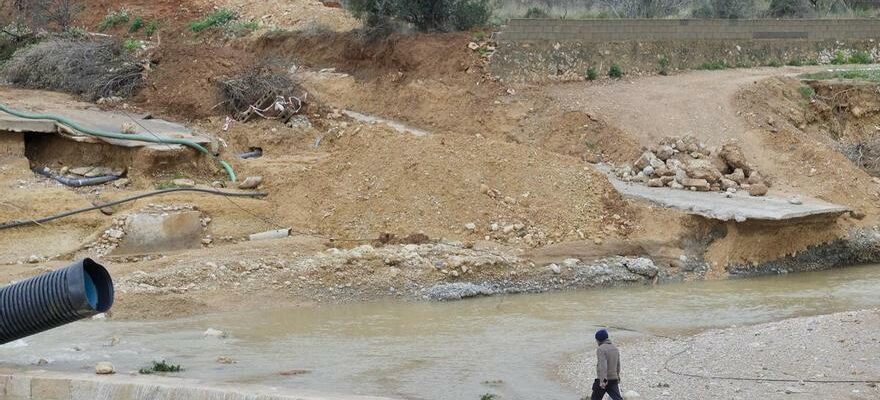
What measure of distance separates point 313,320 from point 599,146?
1004 centimetres

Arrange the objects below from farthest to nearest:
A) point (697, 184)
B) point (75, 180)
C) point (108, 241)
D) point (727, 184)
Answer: point (727, 184)
point (697, 184)
point (75, 180)
point (108, 241)

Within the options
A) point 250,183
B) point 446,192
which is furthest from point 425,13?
point 446,192

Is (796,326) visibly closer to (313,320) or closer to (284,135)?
(313,320)

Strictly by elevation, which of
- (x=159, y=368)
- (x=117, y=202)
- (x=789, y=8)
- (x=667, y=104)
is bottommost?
(x=117, y=202)

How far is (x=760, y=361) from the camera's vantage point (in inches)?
513

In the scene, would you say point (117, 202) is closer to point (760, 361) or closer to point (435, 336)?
point (435, 336)

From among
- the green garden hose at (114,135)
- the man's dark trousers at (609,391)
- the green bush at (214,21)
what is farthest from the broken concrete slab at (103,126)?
the man's dark trousers at (609,391)

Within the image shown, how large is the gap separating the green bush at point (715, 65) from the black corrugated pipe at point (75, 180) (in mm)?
15021

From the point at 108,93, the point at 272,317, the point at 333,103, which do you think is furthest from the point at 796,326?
the point at 108,93

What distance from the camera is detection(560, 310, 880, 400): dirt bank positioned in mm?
11938

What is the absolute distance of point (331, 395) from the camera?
11141 mm

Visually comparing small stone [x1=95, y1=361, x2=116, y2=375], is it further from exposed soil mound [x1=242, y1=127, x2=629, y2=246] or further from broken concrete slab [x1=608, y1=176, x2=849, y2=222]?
broken concrete slab [x1=608, y1=176, x2=849, y2=222]

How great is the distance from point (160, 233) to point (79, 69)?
8568mm

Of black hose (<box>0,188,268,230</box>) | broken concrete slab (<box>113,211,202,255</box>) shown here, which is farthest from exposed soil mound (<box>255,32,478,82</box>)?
broken concrete slab (<box>113,211,202,255</box>)
